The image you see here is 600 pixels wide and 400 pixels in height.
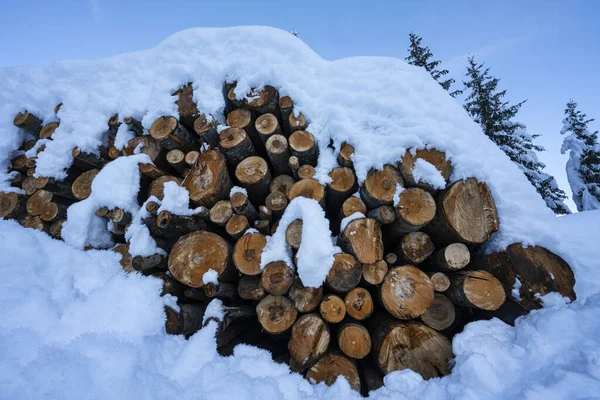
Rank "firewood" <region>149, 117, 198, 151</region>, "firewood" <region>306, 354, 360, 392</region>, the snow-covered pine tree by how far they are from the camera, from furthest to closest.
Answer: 1. the snow-covered pine tree
2. "firewood" <region>149, 117, 198, 151</region>
3. "firewood" <region>306, 354, 360, 392</region>

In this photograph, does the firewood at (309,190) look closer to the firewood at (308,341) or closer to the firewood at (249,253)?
the firewood at (249,253)

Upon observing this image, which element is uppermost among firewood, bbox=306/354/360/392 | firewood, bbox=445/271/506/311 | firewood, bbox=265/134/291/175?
firewood, bbox=265/134/291/175

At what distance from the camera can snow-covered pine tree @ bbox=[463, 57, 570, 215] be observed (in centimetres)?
881

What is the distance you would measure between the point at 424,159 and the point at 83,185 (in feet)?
9.87

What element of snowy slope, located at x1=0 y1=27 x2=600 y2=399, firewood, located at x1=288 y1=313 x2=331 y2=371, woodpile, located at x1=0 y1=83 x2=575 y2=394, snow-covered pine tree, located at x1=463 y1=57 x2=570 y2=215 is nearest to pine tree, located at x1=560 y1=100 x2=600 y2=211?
snow-covered pine tree, located at x1=463 y1=57 x2=570 y2=215

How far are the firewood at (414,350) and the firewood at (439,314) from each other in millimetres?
69

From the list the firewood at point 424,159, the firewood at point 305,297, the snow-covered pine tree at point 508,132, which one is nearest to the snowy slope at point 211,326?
the firewood at point 424,159

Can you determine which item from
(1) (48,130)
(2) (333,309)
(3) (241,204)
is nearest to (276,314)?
(2) (333,309)

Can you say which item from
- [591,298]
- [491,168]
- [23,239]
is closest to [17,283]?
[23,239]

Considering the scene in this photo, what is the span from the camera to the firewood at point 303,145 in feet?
6.75

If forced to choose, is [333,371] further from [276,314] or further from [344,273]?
[344,273]

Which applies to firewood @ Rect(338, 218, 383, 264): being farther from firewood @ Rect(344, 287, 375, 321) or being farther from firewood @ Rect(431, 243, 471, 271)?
firewood @ Rect(431, 243, 471, 271)

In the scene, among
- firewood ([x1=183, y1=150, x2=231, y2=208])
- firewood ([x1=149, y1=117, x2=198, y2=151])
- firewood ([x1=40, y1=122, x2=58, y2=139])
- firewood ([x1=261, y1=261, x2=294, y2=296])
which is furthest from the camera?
firewood ([x1=40, y1=122, x2=58, y2=139])

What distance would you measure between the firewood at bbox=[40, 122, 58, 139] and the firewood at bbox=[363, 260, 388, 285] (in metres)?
3.31
